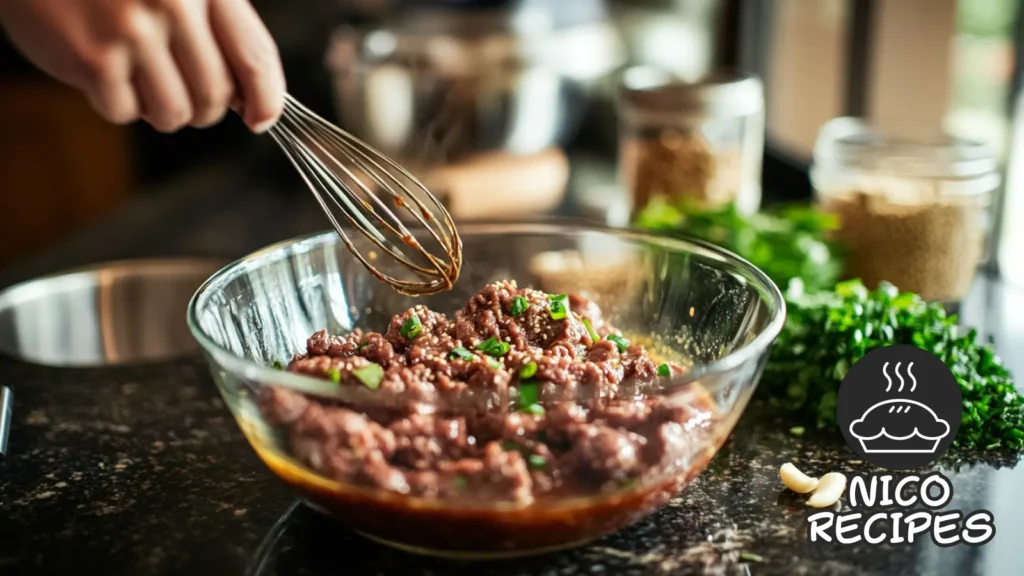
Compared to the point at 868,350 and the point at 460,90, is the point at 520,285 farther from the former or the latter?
the point at 460,90

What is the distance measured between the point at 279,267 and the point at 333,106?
204cm

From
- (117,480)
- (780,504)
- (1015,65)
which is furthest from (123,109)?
(1015,65)

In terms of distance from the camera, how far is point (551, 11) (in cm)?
293

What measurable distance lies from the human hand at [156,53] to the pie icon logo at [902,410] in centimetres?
71

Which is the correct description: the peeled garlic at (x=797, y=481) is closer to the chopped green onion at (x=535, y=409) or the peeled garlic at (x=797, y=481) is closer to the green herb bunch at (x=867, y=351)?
the green herb bunch at (x=867, y=351)

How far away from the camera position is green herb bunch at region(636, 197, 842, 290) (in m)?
1.52

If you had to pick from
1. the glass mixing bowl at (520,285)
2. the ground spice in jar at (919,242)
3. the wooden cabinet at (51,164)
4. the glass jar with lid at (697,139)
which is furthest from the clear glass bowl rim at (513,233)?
the wooden cabinet at (51,164)

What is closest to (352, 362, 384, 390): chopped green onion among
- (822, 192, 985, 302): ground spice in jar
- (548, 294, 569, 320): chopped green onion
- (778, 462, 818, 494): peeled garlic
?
(548, 294, 569, 320): chopped green onion

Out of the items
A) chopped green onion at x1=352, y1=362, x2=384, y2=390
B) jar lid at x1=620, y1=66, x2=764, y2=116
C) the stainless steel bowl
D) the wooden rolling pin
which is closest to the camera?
chopped green onion at x1=352, y1=362, x2=384, y2=390

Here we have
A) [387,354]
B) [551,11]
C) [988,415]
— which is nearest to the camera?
[387,354]

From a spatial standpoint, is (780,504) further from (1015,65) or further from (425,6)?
(425,6)

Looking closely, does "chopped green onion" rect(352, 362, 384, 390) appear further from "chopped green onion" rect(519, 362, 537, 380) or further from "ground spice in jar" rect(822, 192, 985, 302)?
"ground spice in jar" rect(822, 192, 985, 302)

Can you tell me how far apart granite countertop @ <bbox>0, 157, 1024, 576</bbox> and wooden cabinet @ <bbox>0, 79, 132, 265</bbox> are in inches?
96.5

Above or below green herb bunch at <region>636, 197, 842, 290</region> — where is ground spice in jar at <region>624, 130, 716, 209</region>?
above
